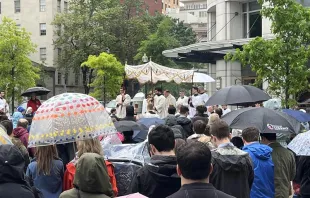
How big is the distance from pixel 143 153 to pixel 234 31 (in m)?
25.6

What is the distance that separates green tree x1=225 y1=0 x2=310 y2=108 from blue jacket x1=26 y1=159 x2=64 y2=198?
30.7 ft

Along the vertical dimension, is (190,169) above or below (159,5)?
below

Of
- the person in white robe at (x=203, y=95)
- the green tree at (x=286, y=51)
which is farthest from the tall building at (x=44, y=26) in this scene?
the green tree at (x=286, y=51)

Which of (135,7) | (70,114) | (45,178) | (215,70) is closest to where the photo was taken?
(45,178)

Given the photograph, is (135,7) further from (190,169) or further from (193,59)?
(190,169)

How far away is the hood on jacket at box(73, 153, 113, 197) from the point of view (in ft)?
13.9

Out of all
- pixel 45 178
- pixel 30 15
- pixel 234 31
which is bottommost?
pixel 45 178

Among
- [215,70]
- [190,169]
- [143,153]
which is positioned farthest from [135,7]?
[190,169]

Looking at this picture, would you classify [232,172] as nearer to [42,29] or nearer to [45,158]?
[45,158]

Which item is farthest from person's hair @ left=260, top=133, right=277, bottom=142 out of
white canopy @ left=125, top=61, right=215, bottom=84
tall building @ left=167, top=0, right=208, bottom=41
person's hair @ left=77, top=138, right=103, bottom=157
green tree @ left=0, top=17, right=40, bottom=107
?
tall building @ left=167, top=0, right=208, bottom=41

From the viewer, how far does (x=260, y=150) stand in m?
6.31

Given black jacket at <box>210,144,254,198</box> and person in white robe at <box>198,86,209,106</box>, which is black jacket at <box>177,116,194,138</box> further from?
person in white robe at <box>198,86,209,106</box>

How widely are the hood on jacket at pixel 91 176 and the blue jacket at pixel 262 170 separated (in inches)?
101

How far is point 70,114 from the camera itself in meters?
6.91
